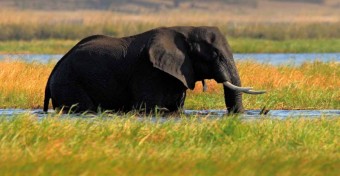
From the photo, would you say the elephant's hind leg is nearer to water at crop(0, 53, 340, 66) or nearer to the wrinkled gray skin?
the wrinkled gray skin

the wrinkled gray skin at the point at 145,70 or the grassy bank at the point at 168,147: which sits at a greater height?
the grassy bank at the point at 168,147

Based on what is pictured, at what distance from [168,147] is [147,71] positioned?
4806 millimetres

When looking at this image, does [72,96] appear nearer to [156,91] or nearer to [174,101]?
[156,91]

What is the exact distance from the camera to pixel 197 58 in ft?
51.3

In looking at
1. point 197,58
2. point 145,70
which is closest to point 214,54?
point 197,58

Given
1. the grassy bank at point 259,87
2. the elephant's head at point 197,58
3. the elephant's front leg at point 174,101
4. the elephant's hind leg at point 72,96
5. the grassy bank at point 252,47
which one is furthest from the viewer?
the grassy bank at point 252,47

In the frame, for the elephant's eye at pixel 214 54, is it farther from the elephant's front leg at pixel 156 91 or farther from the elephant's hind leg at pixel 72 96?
the elephant's hind leg at pixel 72 96

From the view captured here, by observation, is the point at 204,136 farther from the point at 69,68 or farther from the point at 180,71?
the point at 69,68

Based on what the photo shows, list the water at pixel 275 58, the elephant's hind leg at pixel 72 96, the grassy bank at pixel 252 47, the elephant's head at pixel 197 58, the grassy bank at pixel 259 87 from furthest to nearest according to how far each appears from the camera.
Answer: the grassy bank at pixel 252 47
the water at pixel 275 58
the grassy bank at pixel 259 87
the elephant's hind leg at pixel 72 96
the elephant's head at pixel 197 58

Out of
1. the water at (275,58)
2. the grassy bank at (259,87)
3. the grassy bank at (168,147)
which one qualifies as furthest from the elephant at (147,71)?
the water at (275,58)

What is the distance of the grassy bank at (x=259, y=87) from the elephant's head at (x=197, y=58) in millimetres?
1159

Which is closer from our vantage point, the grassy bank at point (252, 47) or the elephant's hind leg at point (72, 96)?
the elephant's hind leg at point (72, 96)

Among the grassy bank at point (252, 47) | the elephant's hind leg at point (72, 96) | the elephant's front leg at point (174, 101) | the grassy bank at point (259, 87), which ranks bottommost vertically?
the grassy bank at point (252, 47)

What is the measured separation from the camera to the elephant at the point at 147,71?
15398mm
